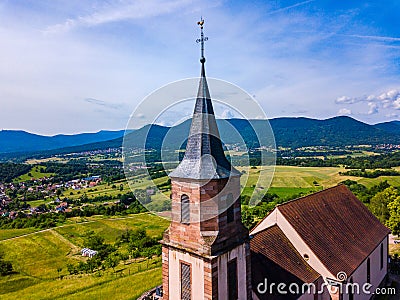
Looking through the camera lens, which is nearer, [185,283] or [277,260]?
[185,283]

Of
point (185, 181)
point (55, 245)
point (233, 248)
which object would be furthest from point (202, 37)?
point (55, 245)

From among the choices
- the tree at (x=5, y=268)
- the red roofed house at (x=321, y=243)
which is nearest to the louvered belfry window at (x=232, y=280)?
the red roofed house at (x=321, y=243)

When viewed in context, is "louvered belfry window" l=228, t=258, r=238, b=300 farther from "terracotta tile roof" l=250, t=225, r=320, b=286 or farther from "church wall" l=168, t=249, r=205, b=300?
"terracotta tile roof" l=250, t=225, r=320, b=286

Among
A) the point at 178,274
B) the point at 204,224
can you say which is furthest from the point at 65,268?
the point at 204,224

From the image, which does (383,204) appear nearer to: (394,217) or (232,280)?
(394,217)

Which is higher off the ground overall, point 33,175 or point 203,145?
point 203,145

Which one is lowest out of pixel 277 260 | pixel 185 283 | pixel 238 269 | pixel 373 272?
pixel 373 272

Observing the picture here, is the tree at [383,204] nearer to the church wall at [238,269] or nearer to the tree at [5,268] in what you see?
the church wall at [238,269]
